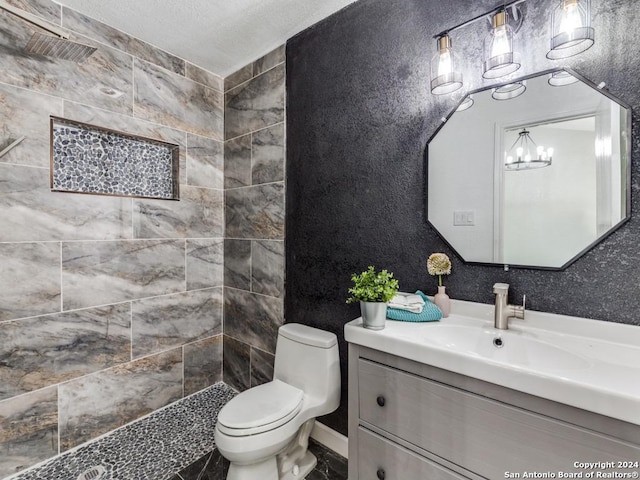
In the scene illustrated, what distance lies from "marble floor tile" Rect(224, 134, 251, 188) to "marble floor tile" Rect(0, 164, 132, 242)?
2.68 ft

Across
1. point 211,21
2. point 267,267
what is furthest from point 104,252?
point 211,21

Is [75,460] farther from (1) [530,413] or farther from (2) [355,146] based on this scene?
(2) [355,146]

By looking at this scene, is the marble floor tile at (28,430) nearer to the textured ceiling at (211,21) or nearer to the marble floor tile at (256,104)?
the marble floor tile at (256,104)

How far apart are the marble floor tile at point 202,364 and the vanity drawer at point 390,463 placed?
5.44ft

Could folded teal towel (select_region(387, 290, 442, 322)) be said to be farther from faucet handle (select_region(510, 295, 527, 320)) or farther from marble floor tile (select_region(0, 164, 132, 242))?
marble floor tile (select_region(0, 164, 132, 242))

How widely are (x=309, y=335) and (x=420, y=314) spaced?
27.5 inches

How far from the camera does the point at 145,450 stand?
182 centimetres

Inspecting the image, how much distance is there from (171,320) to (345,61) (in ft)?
7.20

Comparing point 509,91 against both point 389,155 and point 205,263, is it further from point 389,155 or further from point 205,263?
point 205,263

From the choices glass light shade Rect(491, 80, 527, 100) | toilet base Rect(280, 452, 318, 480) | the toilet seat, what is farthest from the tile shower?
glass light shade Rect(491, 80, 527, 100)

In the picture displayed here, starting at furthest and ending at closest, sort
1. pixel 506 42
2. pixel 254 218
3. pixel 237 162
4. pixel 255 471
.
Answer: pixel 237 162 → pixel 254 218 → pixel 255 471 → pixel 506 42

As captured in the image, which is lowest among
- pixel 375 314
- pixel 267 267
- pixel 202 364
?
pixel 202 364

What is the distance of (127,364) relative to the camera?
80.8 inches

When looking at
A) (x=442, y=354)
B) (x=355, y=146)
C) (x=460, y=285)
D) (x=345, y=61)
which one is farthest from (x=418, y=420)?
(x=345, y=61)
